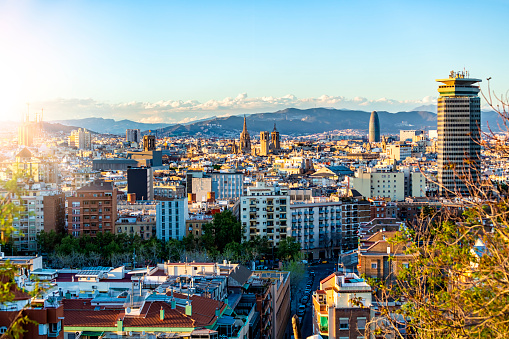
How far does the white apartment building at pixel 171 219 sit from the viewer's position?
4816cm

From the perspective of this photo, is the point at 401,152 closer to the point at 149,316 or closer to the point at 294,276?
the point at 294,276

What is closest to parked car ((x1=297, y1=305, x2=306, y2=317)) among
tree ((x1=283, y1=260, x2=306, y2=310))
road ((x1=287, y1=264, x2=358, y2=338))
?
road ((x1=287, y1=264, x2=358, y2=338))

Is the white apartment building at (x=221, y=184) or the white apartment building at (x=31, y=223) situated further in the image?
the white apartment building at (x=221, y=184)

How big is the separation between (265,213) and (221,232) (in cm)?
385

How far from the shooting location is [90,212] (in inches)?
1922

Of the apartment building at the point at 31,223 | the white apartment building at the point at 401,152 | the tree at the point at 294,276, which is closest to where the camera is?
the tree at the point at 294,276

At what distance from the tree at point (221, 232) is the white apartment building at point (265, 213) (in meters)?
0.97

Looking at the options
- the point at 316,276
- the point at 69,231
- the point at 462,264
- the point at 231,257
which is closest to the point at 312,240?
the point at 316,276

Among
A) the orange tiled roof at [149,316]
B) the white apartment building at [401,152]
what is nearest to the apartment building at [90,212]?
the orange tiled roof at [149,316]

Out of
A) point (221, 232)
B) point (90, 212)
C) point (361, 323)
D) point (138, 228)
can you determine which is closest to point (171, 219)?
point (138, 228)

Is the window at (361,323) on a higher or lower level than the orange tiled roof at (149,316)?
higher

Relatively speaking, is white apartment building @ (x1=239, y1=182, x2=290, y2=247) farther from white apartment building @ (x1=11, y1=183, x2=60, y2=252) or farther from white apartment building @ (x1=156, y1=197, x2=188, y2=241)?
white apartment building @ (x1=11, y1=183, x2=60, y2=252)

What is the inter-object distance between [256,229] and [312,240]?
5576mm

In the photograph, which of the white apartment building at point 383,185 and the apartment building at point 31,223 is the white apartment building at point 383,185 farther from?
the apartment building at point 31,223
